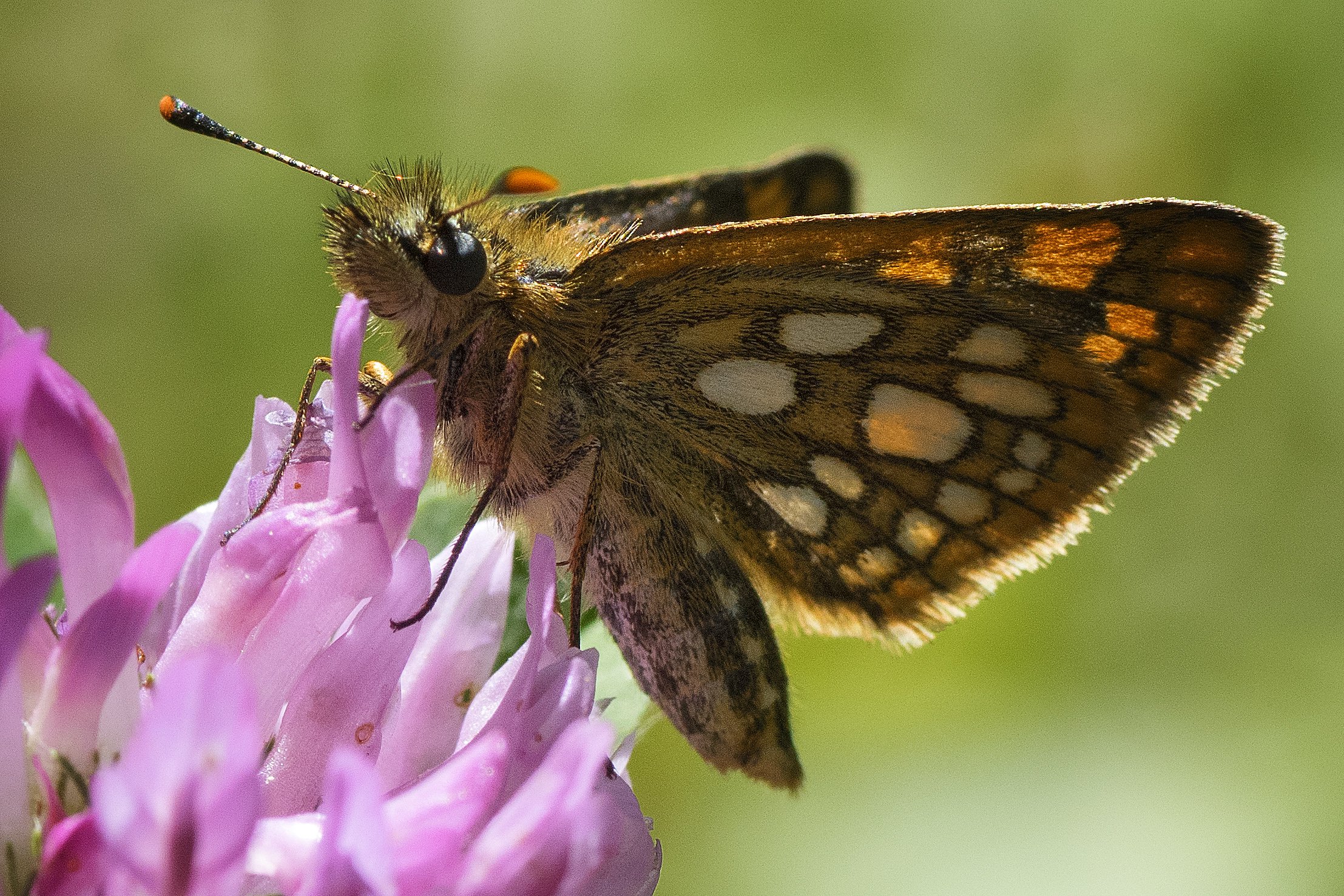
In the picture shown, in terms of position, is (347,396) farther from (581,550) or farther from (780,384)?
(780,384)

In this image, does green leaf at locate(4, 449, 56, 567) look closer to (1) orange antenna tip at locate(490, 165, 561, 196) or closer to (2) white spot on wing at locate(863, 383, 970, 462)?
(1) orange antenna tip at locate(490, 165, 561, 196)

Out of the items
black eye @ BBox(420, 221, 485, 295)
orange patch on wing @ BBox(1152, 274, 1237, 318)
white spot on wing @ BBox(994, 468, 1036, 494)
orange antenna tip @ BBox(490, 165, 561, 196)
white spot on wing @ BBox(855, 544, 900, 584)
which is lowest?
white spot on wing @ BBox(855, 544, 900, 584)

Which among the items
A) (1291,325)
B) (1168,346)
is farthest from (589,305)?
(1291,325)

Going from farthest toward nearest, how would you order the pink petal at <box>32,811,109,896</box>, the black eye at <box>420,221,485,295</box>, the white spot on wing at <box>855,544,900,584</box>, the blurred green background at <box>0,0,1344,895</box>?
the blurred green background at <box>0,0,1344,895</box> → the white spot on wing at <box>855,544,900,584</box> → the black eye at <box>420,221,485,295</box> → the pink petal at <box>32,811,109,896</box>

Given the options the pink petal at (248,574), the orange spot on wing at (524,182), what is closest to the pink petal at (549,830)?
the pink petal at (248,574)

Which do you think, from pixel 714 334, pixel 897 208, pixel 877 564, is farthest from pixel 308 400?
pixel 897 208

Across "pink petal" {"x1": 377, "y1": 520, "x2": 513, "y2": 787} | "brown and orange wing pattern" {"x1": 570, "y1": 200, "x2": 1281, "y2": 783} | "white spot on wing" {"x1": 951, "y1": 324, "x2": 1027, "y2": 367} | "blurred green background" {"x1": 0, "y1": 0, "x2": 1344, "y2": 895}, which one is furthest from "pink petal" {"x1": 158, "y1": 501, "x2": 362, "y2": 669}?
"blurred green background" {"x1": 0, "y1": 0, "x2": 1344, "y2": 895}
